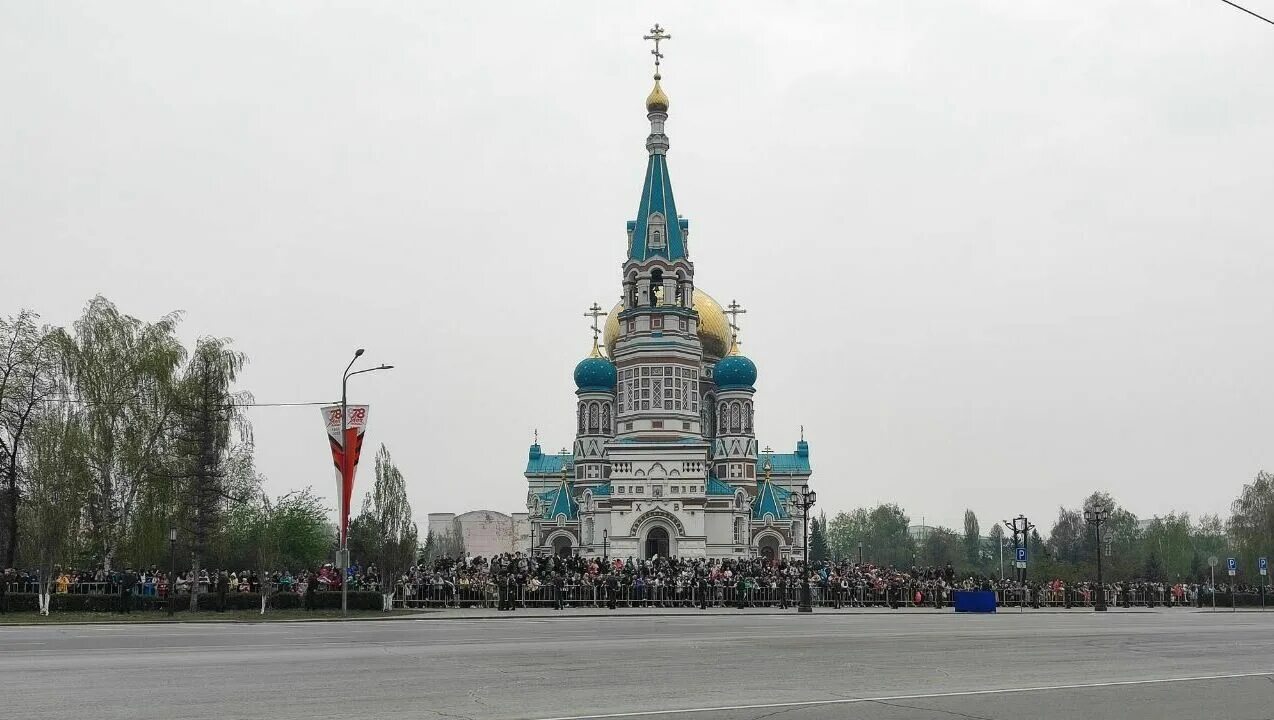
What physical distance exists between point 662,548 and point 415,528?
81.3 ft

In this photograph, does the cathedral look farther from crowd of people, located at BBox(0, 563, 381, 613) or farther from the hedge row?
the hedge row

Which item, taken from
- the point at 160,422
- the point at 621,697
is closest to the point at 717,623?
the point at 621,697

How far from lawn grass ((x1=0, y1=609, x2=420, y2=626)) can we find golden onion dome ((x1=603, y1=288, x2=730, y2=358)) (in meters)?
59.9

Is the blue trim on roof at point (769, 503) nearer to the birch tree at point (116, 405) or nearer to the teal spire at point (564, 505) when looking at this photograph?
the teal spire at point (564, 505)

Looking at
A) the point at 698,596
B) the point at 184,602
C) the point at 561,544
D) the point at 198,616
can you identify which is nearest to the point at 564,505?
the point at 561,544

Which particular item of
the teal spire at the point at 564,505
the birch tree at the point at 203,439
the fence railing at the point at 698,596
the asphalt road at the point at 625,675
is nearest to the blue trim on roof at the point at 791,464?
the teal spire at the point at 564,505

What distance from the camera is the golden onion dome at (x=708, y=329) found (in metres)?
97.2

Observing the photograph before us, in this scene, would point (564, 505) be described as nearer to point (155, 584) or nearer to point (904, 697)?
point (155, 584)

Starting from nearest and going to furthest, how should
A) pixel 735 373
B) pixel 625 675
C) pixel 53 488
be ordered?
pixel 625 675
pixel 53 488
pixel 735 373

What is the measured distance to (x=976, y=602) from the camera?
4519 cm

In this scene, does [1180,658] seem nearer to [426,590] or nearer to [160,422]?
[426,590]

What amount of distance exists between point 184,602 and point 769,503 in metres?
57.7

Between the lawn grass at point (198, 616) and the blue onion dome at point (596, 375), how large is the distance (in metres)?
57.8

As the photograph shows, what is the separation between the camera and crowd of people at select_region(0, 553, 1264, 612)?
41.8 m
